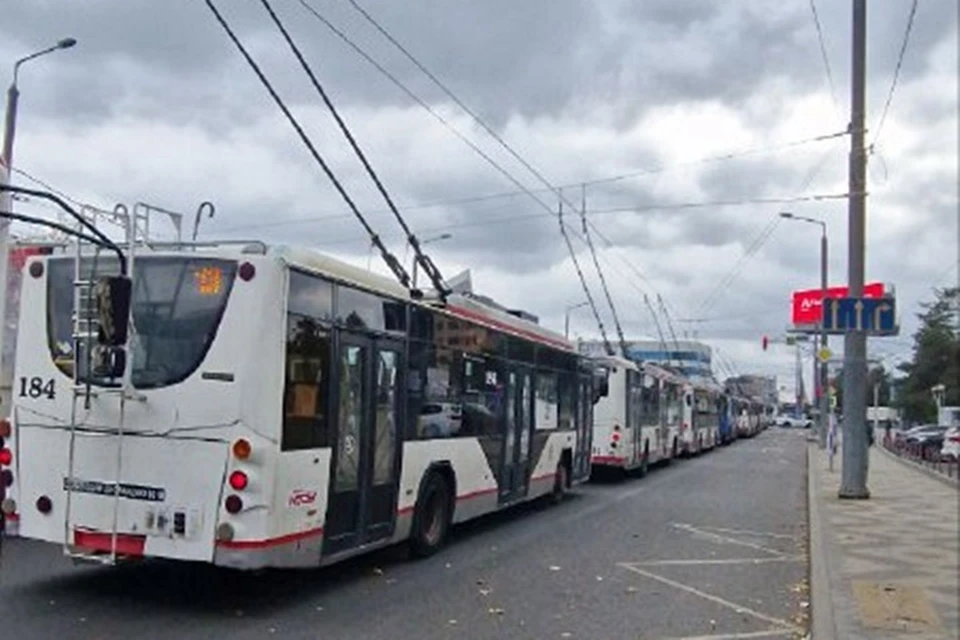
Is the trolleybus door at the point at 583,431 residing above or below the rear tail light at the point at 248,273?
below

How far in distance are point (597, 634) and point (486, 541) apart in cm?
531

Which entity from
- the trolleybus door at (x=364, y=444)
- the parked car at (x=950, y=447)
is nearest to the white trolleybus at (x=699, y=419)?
the parked car at (x=950, y=447)

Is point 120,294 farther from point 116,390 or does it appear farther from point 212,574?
point 212,574

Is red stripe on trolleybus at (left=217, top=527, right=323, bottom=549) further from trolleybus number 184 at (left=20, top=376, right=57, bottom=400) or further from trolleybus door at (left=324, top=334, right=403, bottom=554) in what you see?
trolleybus number 184 at (left=20, top=376, right=57, bottom=400)

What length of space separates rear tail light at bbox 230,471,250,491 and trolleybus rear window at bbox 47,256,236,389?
898 mm

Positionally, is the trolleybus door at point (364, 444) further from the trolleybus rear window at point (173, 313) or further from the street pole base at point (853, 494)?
the street pole base at point (853, 494)

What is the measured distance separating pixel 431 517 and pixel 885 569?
4.76 m

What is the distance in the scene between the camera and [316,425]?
940cm

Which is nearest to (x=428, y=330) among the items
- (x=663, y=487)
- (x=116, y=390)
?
(x=116, y=390)

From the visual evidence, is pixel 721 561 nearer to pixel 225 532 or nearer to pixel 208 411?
pixel 225 532

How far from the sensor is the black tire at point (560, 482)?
60.0ft

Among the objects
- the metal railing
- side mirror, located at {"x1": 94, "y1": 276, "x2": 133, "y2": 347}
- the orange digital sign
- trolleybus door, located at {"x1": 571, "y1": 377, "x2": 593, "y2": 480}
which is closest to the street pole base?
trolleybus door, located at {"x1": 571, "y1": 377, "x2": 593, "y2": 480}

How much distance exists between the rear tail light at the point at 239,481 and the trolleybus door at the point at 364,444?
49.6 inches

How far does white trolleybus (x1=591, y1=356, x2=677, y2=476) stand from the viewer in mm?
24531
